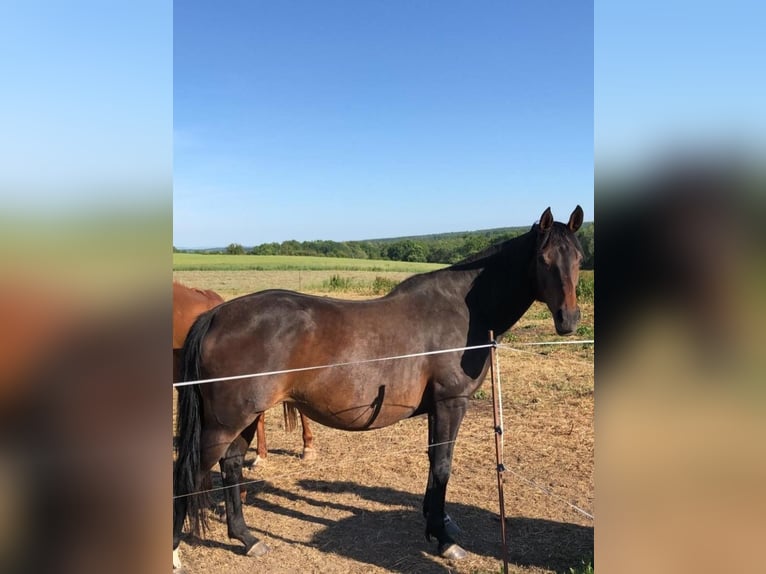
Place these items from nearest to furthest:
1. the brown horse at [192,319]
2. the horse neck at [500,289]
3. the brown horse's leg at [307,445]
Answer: the horse neck at [500,289], the brown horse at [192,319], the brown horse's leg at [307,445]

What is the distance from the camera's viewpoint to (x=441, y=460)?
3.46 metres

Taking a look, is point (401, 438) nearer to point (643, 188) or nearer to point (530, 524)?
point (530, 524)

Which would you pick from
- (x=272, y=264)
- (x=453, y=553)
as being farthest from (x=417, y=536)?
(x=272, y=264)

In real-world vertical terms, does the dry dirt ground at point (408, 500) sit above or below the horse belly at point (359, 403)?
below

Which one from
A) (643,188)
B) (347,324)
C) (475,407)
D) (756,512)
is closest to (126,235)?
(643,188)

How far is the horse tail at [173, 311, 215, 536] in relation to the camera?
3064 millimetres

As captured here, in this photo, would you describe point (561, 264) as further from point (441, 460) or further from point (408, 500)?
point (408, 500)

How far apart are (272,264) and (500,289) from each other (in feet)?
128

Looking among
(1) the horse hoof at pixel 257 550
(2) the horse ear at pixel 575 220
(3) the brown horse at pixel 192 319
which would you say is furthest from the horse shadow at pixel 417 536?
(2) the horse ear at pixel 575 220

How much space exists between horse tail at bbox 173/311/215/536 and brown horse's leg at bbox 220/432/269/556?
0.18 m

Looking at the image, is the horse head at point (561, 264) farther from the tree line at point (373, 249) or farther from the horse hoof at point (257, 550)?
the tree line at point (373, 249)

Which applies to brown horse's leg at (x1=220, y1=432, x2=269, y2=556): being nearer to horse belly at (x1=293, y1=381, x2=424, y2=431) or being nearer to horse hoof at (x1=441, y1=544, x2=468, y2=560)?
horse belly at (x1=293, y1=381, x2=424, y2=431)

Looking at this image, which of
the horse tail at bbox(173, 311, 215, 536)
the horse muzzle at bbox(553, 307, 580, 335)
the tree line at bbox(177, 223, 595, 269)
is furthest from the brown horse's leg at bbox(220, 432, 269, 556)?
the tree line at bbox(177, 223, 595, 269)

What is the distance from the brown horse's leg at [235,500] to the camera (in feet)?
11.0
